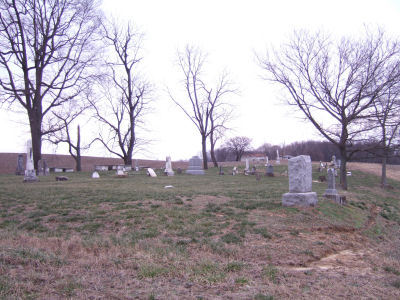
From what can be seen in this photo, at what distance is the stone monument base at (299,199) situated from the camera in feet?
31.5

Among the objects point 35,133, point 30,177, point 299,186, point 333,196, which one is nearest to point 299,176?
point 299,186

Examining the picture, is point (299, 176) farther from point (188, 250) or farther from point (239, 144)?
point (239, 144)

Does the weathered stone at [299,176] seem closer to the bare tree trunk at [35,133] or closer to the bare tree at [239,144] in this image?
the bare tree trunk at [35,133]

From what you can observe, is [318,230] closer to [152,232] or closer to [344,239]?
[344,239]

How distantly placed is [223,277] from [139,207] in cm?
509

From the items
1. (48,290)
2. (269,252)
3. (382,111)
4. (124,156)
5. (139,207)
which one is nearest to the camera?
(48,290)

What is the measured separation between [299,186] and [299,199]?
1.22 ft

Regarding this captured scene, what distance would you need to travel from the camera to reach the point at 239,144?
7950 cm

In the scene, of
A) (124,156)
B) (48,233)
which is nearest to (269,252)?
(48,233)

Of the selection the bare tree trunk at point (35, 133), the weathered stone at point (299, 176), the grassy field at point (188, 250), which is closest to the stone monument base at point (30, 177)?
the bare tree trunk at point (35, 133)

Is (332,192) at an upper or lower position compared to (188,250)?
upper

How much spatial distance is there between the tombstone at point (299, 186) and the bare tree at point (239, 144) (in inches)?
2700

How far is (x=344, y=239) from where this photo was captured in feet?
24.0

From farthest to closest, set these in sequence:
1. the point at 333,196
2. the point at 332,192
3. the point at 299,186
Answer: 1. the point at 332,192
2. the point at 333,196
3. the point at 299,186
